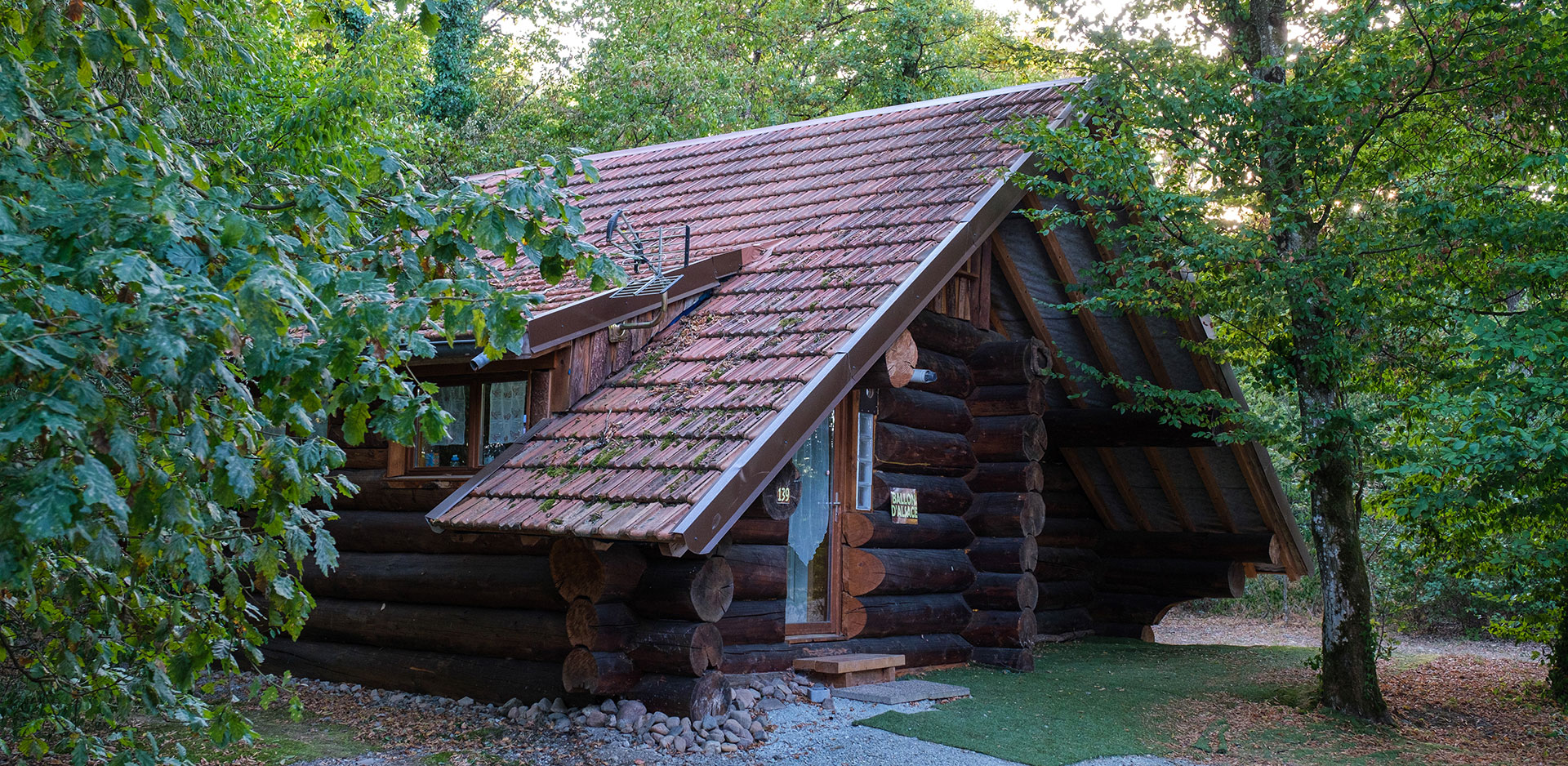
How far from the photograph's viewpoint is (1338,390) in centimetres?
880

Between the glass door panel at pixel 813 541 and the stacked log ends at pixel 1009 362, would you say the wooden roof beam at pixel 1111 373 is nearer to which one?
the stacked log ends at pixel 1009 362

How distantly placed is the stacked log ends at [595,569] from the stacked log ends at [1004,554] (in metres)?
4.08

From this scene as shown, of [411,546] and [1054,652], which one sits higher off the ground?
[411,546]

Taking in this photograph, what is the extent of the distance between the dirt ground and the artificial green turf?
236cm

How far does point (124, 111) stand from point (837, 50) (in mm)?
20327

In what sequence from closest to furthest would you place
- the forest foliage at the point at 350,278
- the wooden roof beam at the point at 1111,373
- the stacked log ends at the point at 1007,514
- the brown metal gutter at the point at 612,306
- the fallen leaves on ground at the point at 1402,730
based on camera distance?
1. the forest foliage at the point at 350,278
2. the brown metal gutter at the point at 612,306
3. the fallen leaves on ground at the point at 1402,730
4. the stacked log ends at the point at 1007,514
5. the wooden roof beam at the point at 1111,373

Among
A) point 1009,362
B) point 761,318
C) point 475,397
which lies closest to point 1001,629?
point 1009,362

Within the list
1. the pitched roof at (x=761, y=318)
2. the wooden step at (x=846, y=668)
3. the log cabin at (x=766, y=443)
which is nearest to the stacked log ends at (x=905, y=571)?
the log cabin at (x=766, y=443)

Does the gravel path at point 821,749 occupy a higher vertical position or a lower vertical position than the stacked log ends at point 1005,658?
lower

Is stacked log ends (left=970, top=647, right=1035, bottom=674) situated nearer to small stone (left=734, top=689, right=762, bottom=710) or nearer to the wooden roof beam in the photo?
the wooden roof beam

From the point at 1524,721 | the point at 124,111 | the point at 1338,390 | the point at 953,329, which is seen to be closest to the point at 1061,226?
the point at 953,329

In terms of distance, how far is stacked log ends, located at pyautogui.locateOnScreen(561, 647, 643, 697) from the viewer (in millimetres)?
7016

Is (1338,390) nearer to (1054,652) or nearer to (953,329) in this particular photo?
(953,329)

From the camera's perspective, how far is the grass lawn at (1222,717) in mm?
7488
